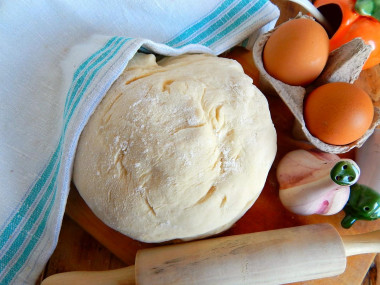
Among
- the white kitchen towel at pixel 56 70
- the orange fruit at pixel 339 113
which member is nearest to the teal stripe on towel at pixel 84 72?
the white kitchen towel at pixel 56 70

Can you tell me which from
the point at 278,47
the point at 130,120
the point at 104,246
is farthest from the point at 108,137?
the point at 278,47

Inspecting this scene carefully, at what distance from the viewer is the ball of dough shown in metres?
0.56

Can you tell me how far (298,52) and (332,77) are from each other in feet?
0.32

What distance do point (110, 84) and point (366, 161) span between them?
58 cm

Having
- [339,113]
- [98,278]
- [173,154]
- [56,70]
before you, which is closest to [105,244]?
[98,278]

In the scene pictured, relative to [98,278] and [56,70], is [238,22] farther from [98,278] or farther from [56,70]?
[98,278]

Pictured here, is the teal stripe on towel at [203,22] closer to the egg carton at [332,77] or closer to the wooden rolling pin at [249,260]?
the egg carton at [332,77]

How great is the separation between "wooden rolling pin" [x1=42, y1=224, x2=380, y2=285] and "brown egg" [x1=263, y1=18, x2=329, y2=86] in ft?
1.04

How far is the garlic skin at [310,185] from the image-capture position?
2.06 feet

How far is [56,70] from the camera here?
29.2 inches

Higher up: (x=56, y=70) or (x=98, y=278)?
(x=56, y=70)

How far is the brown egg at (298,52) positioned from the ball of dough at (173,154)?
109 millimetres

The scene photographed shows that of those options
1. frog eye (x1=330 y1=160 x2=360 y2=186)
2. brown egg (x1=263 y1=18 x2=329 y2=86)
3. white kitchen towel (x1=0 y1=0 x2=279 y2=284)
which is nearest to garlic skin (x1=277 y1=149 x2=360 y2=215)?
frog eye (x1=330 y1=160 x2=360 y2=186)

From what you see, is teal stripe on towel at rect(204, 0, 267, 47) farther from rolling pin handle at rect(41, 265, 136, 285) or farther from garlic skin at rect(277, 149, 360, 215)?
rolling pin handle at rect(41, 265, 136, 285)
